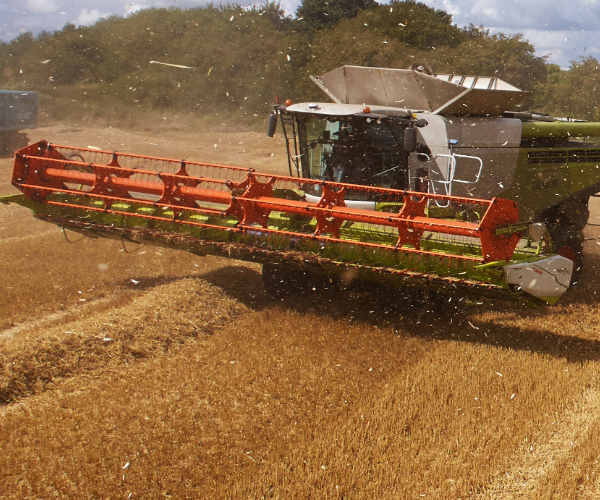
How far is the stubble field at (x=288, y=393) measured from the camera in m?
3.27

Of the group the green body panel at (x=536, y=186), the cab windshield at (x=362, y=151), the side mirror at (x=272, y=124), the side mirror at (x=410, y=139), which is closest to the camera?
the side mirror at (x=410, y=139)

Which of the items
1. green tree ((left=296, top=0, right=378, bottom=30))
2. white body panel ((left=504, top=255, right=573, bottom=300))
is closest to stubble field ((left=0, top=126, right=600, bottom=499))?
white body panel ((left=504, top=255, right=573, bottom=300))

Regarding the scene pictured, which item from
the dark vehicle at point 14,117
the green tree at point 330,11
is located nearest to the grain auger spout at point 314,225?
the dark vehicle at point 14,117

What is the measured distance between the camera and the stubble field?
129 inches

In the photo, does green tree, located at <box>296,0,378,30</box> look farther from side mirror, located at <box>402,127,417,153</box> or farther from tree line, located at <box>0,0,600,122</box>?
side mirror, located at <box>402,127,417,153</box>

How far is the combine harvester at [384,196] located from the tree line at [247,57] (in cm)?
1623

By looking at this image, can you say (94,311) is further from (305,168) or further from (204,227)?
(305,168)

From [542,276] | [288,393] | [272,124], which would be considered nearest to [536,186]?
[542,276]

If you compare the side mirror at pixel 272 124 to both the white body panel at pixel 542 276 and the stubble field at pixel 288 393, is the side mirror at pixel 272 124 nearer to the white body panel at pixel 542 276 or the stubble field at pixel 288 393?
the stubble field at pixel 288 393

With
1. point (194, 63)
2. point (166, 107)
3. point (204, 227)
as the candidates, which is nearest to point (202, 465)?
point (204, 227)

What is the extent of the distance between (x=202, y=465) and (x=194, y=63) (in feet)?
93.9

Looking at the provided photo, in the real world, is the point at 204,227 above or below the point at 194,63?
below

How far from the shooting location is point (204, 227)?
5555mm

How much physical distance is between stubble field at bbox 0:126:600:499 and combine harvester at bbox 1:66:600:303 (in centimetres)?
65
